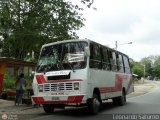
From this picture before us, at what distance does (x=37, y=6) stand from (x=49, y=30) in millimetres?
1911

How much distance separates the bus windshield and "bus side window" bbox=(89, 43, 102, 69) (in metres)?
0.54

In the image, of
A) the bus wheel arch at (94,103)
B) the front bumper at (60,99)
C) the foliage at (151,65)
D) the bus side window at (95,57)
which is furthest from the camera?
the foliage at (151,65)

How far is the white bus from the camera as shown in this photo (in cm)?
1519

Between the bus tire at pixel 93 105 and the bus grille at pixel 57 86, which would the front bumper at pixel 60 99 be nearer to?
the bus grille at pixel 57 86

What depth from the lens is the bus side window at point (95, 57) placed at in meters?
16.2

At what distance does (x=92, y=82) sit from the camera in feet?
52.4

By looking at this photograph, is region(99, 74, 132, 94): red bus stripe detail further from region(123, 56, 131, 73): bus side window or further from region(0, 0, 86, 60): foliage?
region(0, 0, 86, 60): foliage

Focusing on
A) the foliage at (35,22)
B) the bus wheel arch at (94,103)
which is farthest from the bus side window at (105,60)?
the foliage at (35,22)

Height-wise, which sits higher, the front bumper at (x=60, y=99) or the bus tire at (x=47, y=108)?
the front bumper at (x=60, y=99)

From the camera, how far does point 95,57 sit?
658 inches

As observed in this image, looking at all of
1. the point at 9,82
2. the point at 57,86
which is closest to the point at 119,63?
the point at 57,86

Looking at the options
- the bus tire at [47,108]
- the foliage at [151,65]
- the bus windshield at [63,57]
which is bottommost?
the bus tire at [47,108]

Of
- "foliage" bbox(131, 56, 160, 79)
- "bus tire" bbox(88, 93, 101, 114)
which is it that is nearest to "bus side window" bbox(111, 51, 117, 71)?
"bus tire" bbox(88, 93, 101, 114)

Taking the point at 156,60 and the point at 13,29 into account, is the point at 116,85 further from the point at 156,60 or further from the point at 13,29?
the point at 156,60
